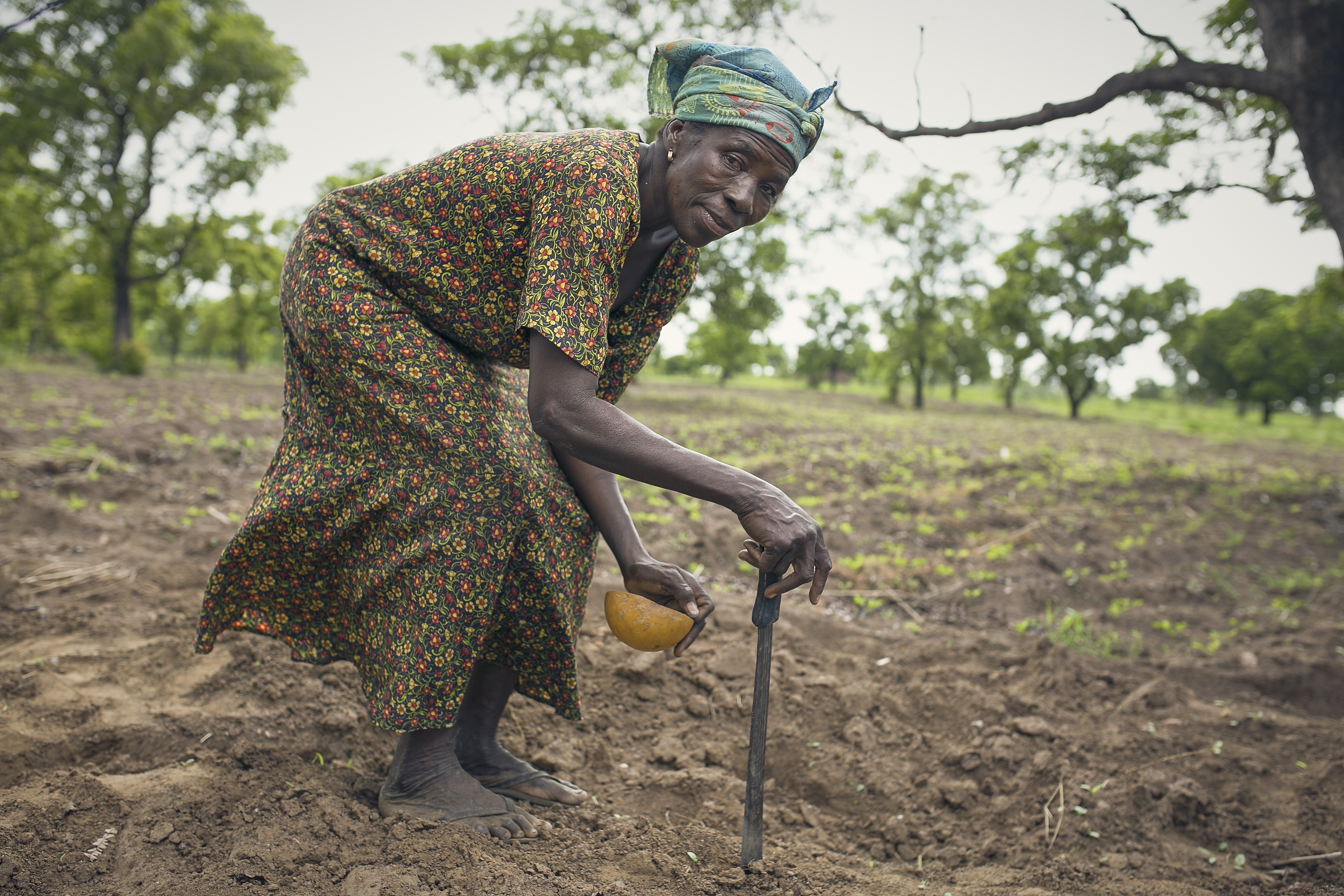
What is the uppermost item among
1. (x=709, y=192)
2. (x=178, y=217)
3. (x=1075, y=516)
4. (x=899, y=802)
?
(x=178, y=217)

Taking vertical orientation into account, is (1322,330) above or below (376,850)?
above

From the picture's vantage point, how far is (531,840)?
1924mm

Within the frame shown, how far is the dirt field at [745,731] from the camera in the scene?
1.84 m

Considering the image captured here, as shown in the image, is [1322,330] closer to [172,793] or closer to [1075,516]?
[1075,516]

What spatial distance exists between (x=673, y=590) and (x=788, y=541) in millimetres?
480

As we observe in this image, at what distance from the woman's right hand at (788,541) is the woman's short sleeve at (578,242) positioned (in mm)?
431

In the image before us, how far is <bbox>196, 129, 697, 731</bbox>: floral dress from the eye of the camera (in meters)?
1.79

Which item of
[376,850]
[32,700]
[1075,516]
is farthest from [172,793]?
[1075,516]

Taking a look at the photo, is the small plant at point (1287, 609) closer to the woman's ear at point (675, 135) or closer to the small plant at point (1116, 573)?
the small plant at point (1116, 573)

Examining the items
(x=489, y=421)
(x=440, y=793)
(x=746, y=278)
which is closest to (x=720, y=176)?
(x=489, y=421)

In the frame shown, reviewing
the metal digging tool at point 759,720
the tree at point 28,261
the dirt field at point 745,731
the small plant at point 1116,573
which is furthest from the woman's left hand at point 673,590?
the tree at point 28,261

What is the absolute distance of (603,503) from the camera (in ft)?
6.84

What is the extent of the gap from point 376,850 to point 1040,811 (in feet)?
6.06

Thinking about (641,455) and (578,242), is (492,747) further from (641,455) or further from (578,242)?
(578,242)
